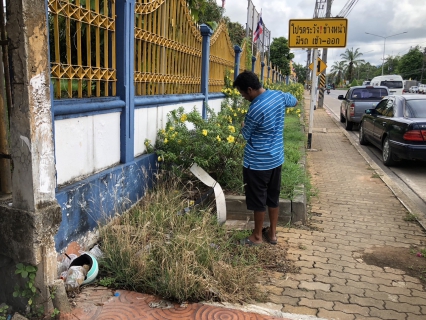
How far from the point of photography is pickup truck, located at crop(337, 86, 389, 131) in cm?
1391

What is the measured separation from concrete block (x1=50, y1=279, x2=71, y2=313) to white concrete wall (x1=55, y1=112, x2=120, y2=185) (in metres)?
0.96

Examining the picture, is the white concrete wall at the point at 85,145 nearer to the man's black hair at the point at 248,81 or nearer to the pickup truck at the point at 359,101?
the man's black hair at the point at 248,81

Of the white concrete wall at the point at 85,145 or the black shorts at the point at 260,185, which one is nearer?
the white concrete wall at the point at 85,145

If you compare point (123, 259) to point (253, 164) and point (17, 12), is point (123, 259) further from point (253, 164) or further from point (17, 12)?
point (17, 12)

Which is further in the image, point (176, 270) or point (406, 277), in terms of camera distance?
point (406, 277)

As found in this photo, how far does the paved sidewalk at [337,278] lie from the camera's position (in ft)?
9.54

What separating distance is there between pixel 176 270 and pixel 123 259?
1.77 feet

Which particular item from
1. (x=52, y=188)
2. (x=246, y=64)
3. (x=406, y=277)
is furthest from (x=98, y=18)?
(x=246, y=64)

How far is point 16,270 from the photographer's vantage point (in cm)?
262

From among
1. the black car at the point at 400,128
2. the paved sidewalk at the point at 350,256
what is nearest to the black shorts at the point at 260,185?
the paved sidewalk at the point at 350,256

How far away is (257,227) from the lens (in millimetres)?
4105

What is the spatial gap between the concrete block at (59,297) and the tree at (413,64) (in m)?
91.6

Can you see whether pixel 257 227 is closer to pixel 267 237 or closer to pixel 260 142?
pixel 267 237

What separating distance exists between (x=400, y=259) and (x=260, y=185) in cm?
159
